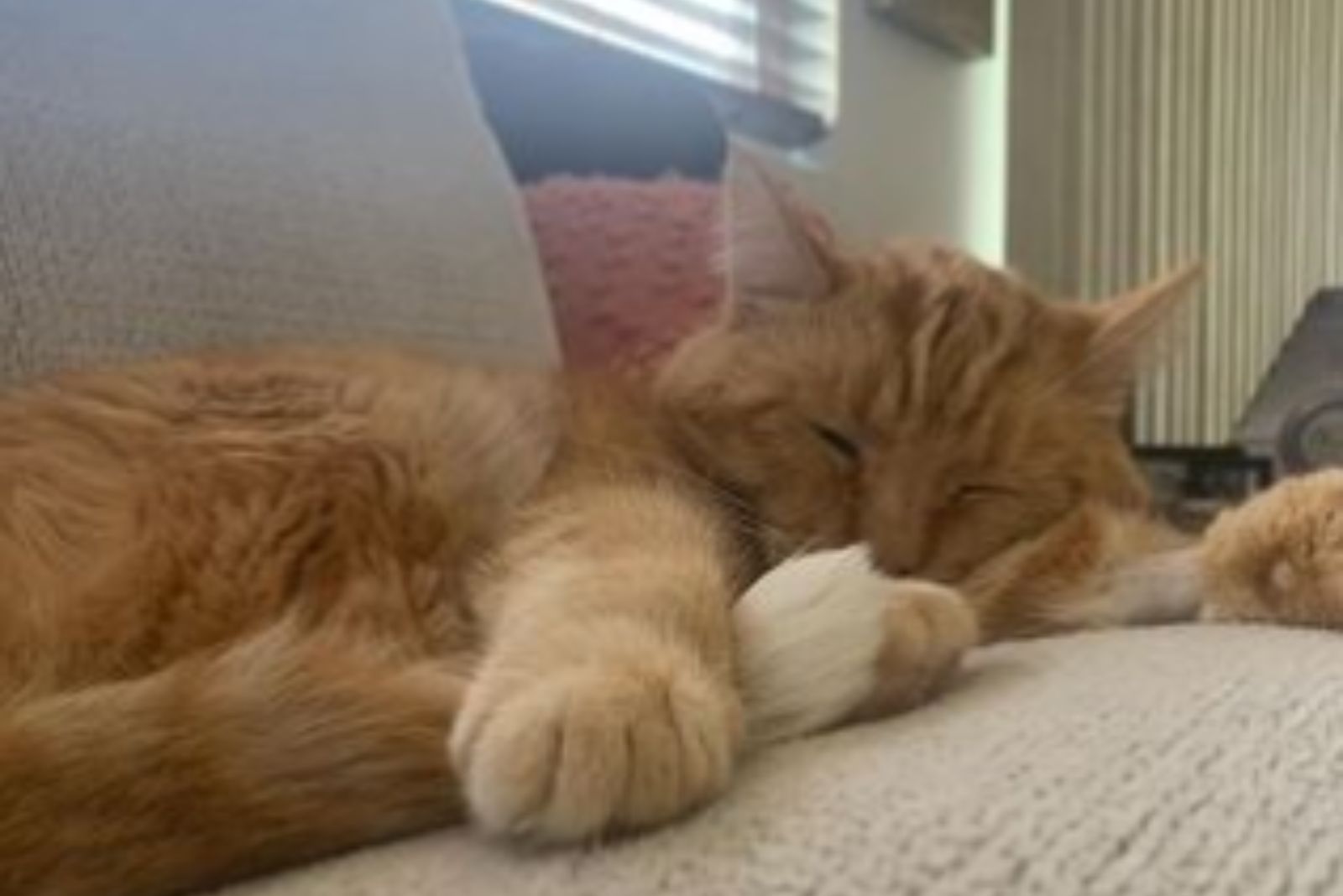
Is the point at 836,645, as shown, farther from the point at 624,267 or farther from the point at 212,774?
the point at 624,267

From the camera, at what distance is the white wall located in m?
2.86

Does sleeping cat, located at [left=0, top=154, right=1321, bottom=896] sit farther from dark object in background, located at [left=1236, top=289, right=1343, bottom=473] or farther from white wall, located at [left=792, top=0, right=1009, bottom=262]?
white wall, located at [left=792, top=0, right=1009, bottom=262]

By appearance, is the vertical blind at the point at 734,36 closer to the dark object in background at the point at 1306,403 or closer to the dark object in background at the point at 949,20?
the dark object in background at the point at 949,20

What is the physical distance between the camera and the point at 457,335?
130cm

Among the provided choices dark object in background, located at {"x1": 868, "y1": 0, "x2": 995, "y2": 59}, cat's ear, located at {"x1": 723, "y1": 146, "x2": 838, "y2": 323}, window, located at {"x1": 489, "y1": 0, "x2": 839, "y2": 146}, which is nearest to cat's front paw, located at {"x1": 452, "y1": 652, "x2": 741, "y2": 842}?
cat's ear, located at {"x1": 723, "y1": 146, "x2": 838, "y2": 323}

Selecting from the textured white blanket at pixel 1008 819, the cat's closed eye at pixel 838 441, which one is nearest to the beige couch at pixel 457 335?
the textured white blanket at pixel 1008 819

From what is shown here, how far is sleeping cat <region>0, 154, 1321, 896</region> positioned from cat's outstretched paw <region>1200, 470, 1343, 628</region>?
0.21 ft

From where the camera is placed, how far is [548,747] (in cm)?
62

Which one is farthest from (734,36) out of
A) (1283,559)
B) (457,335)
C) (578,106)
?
(1283,559)

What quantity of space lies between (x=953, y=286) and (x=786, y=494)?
0.78 ft

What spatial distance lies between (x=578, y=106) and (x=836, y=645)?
1304mm

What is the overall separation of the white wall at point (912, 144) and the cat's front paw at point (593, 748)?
2.04m

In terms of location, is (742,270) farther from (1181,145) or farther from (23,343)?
(1181,145)

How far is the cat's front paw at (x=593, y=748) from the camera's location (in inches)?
23.0
